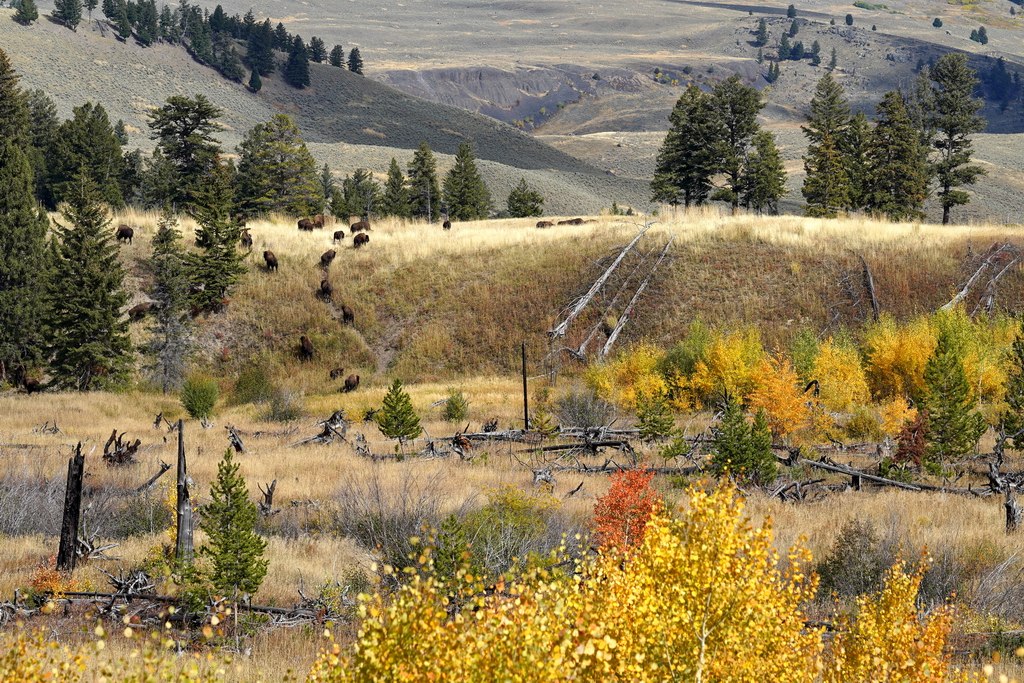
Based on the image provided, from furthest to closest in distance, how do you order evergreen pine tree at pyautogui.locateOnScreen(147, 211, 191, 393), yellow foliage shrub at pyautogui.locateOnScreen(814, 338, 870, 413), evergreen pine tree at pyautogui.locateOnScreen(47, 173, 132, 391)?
evergreen pine tree at pyautogui.locateOnScreen(147, 211, 191, 393) → evergreen pine tree at pyautogui.locateOnScreen(47, 173, 132, 391) → yellow foliage shrub at pyautogui.locateOnScreen(814, 338, 870, 413)

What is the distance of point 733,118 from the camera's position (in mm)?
65875

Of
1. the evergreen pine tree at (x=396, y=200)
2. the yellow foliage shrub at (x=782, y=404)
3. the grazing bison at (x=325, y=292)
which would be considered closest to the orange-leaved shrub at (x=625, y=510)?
the yellow foliage shrub at (x=782, y=404)

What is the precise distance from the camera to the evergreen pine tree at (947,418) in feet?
85.0

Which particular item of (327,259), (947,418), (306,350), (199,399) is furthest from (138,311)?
(947,418)

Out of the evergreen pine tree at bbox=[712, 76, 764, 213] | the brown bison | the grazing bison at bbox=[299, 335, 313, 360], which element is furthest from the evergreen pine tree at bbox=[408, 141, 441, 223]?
the grazing bison at bbox=[299, 335, 313, 360]

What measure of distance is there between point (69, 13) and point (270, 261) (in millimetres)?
140027

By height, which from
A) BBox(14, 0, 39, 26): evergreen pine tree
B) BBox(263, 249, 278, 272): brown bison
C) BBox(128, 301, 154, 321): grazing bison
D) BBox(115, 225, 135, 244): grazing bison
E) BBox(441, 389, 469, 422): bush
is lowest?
BBox(441, 389, 469, 422): bush

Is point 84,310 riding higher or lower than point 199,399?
higher

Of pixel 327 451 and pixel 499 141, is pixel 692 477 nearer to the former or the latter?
pixel 327 451

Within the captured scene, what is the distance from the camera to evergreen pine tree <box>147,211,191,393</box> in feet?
150

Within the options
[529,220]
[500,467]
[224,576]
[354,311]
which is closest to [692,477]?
[500,467]

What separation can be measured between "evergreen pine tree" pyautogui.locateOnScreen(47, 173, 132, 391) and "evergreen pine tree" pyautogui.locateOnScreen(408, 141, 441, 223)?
3964 cm

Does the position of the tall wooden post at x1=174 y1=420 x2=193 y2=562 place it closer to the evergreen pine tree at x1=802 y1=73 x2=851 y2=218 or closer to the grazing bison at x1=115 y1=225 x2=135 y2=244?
the grazing bison at x1=115 y1=225 x2=135 y2=244

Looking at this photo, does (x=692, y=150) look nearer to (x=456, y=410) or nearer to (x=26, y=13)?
(x=456, y=410)
